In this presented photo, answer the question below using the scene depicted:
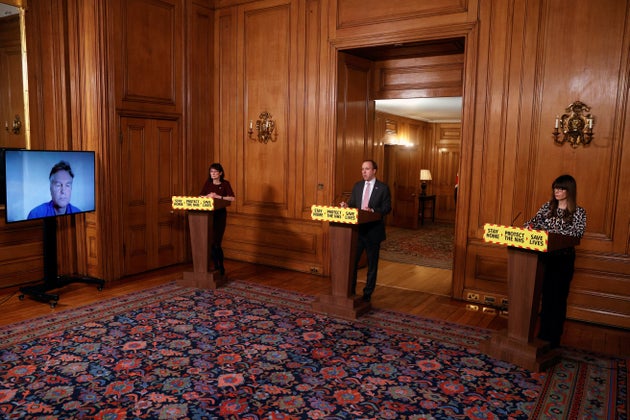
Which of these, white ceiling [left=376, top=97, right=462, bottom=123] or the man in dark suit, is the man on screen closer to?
the man in dark suit

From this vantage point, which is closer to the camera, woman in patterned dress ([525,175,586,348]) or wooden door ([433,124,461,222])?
woman in patterned dress ([525,175,586,348])

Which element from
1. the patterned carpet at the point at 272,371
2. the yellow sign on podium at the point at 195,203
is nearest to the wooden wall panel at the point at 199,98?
the yellow sign on podium at the point at 195,203

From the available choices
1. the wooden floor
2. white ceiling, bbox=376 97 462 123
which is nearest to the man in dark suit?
the wooden floor

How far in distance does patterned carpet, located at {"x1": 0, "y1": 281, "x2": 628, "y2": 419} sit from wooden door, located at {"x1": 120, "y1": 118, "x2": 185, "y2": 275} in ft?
5.15

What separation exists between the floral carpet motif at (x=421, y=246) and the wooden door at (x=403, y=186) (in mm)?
366

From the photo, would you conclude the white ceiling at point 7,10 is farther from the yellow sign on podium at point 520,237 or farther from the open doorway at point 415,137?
the yellow sign on podium at point 520,237

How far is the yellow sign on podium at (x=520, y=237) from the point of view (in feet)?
11.4

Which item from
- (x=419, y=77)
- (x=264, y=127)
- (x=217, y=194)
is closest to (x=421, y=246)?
(x=419, y=77)

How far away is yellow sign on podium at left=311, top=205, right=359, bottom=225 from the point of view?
4523mm

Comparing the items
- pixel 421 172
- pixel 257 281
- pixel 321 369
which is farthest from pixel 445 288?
pixel 421 172

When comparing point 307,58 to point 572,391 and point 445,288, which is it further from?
point 572,391

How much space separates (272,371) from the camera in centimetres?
347

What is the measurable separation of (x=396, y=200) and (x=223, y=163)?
5624mm

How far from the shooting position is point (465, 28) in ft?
16.9
